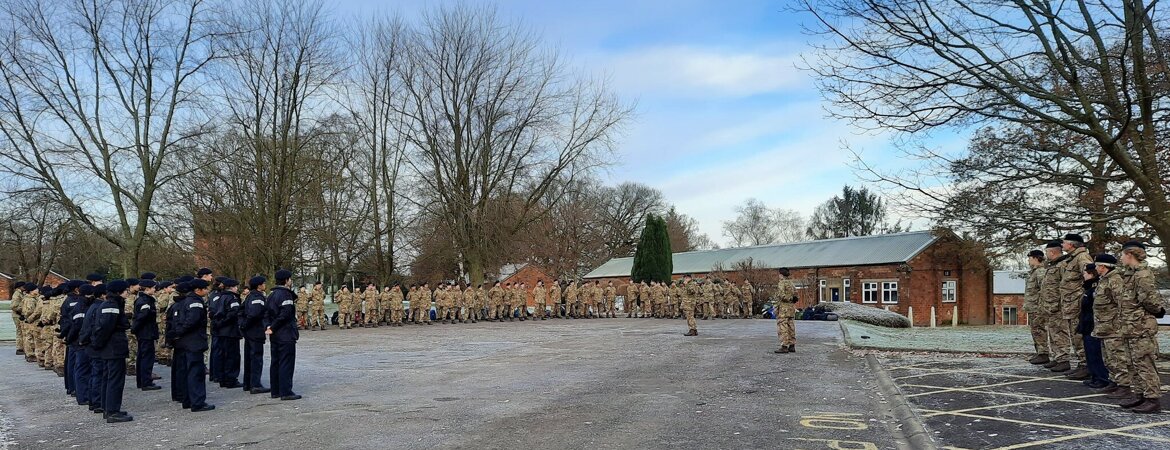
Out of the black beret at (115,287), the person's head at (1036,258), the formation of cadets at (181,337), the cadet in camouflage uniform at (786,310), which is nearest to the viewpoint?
the formation of cadets at (181,337)

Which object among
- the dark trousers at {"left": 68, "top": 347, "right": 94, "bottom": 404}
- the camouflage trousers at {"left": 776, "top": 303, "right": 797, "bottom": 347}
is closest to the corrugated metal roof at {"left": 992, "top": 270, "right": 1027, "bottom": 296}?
the camouflage trousers at {"left": 776, "top": 303, "right": 797, "bottom": 347}

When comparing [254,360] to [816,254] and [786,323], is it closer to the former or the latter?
[786,323]

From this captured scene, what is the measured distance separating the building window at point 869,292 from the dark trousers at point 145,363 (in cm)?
3861

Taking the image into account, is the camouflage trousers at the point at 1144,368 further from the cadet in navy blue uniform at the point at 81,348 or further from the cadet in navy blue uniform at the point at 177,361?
the cadet in navy blue uniform at the point at 81,348

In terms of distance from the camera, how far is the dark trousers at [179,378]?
9.84 m

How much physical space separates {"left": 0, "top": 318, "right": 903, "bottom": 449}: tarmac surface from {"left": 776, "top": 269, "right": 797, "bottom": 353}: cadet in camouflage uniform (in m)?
0.58

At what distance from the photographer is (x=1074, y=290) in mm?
10812

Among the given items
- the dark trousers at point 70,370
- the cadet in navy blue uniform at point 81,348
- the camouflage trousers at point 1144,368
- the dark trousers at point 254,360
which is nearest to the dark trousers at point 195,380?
the dark trousers at point 254,360

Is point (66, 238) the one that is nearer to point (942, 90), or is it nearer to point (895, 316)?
Answer: point (895, 316)

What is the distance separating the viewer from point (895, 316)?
88.8ft

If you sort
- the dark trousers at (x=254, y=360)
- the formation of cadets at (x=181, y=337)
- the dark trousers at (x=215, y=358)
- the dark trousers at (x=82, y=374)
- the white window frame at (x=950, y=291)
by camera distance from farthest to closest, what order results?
1. the white window frame at (x=950, y=291)
2. the dark trousers at (x=215, y=358)
3. the dark trousers at (x=254, y=360)
4. the dark trousers at (x=82, y=374)
5. the formation of cadets at (x=181, y=337)

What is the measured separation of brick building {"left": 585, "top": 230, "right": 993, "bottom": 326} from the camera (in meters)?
41.3

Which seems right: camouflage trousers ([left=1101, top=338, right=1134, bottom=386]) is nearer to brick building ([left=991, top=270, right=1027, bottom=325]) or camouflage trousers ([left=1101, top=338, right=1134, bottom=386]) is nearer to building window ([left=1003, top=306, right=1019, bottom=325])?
brick building ([left=991, top=270, right=1027, bottom=325])

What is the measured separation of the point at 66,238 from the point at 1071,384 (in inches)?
2019
